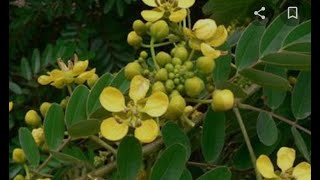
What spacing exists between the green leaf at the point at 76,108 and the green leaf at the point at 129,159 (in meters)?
0.13

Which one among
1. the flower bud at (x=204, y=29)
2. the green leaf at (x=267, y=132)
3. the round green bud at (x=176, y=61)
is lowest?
the green leaf at (x=267, y=132)

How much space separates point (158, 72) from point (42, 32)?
1314 mm

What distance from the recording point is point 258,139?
0.88 metres

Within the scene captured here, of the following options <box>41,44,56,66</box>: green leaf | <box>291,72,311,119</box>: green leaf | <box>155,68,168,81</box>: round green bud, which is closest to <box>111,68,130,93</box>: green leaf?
<box>155,68,168,81</box>: round green bud

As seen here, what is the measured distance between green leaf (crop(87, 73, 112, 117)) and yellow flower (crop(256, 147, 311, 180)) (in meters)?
0.23

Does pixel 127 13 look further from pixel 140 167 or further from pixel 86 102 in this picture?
pixel 140 167

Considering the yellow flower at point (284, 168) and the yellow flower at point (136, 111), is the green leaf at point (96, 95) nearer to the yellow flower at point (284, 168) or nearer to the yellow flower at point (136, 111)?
the yellow flower at point (136, 111)

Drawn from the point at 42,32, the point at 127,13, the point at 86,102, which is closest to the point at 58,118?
the point at 86,102

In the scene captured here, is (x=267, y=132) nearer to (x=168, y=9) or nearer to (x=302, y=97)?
(x=302, y=97)

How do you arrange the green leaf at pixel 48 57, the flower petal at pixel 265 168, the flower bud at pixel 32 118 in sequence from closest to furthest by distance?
the flower petal at pixel 265 168 < the flower bud at pixel 32 118 < the green leaf at pixel 48 57

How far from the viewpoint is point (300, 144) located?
0.82 meters

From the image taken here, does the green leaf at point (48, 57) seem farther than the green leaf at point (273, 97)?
Yes

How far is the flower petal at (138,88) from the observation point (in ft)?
2.58

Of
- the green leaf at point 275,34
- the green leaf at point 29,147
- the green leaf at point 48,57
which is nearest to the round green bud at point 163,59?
the green leaf at point 275,34
